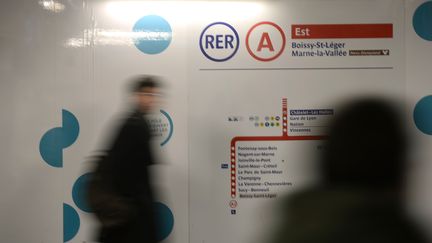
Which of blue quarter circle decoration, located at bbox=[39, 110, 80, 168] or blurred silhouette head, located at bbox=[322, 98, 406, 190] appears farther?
blue quarter circle decoration, located at bbox=[39, 110, 80, 168]

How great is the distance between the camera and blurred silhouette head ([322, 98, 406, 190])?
3.38 ft

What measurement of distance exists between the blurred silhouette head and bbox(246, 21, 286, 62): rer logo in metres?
2.03

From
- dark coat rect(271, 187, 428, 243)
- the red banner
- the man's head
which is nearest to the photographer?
dark coat rect(271, 187, 428, 243)

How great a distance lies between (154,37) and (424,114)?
215 cm

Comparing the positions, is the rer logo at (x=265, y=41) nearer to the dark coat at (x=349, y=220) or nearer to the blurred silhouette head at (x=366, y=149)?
the blurred silhouette head at (x=366, y=149)

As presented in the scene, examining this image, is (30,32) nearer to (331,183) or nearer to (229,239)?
(229,239)

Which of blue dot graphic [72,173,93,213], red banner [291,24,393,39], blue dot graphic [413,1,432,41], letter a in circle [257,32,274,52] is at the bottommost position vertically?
blue dot graphic [72,173,93,213]

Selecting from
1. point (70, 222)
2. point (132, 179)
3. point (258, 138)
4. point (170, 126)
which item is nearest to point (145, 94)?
point (132, 179)

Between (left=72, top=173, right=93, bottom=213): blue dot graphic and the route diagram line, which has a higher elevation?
the route diagram line

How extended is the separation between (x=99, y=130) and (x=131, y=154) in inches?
40.6

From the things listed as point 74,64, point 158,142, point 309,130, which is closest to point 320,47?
point 309,130

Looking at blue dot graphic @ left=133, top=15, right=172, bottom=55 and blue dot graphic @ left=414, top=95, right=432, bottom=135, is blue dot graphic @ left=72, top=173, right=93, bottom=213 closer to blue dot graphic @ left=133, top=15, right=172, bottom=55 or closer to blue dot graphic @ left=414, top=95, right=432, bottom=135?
blue dot graphic @ left=133, top=15, right=172, bottom=55

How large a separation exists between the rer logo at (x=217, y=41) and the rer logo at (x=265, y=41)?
0.38 feet

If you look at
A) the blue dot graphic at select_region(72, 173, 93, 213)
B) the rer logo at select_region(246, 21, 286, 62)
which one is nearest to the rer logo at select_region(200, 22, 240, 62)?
the rer logo at select_region(246, 21, 286, 62)
